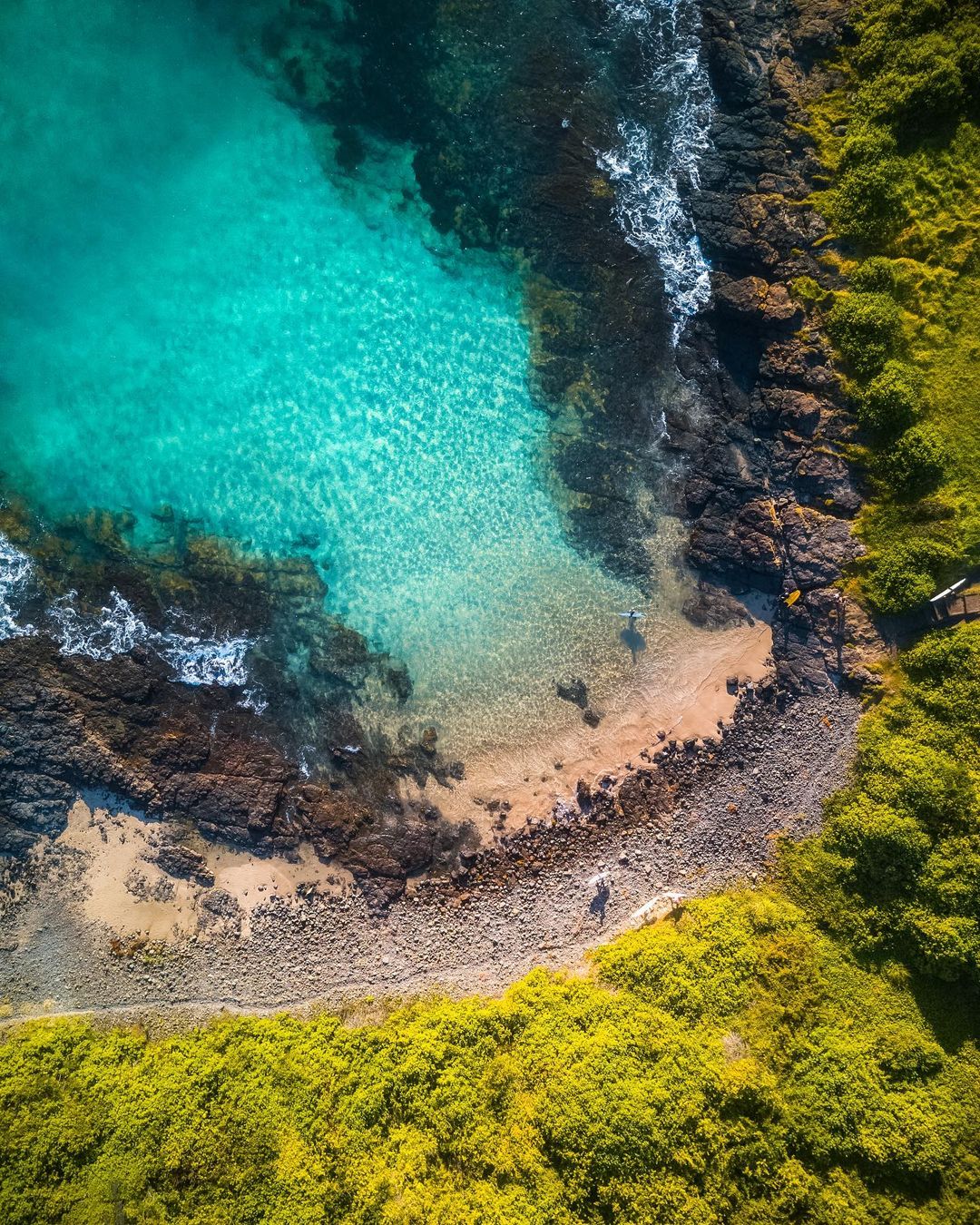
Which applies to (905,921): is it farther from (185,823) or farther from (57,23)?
(57,23)

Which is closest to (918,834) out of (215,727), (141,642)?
(215,727)

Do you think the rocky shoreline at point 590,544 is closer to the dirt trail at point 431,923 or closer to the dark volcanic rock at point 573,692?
the dirt trail at point 431,923

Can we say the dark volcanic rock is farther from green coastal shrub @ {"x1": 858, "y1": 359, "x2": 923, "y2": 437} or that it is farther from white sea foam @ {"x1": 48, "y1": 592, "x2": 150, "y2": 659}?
white sea foam @ {"x1": 48, "y1": 592, "x2": 150, "y2": 659}

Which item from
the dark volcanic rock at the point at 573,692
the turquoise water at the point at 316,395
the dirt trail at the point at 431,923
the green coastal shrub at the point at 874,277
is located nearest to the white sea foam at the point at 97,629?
the turquoise water at the point at 316,395

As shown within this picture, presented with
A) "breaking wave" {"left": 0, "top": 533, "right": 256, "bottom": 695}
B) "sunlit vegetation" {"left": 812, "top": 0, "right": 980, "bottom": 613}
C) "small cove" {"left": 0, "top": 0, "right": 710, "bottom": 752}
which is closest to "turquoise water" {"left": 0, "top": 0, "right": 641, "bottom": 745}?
"small cove" {"left": 0, "top": 0, "right": 710, "bottom": 752}

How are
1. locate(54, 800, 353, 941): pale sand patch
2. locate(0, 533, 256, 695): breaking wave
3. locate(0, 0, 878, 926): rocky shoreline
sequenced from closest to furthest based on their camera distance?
locate(0, 0, 878, 926): rocky shoreline
locate(54, 800, 353, 941): pale sand patch
locate(0, 533, 256, 695): breaking wave

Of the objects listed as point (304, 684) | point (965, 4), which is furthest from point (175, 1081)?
point (965, 4)
